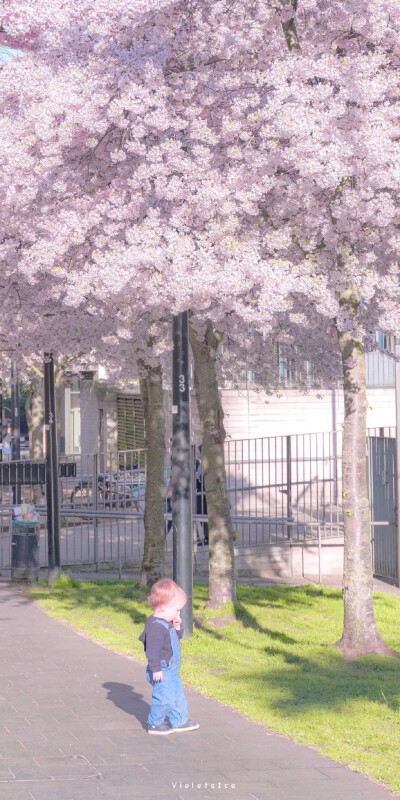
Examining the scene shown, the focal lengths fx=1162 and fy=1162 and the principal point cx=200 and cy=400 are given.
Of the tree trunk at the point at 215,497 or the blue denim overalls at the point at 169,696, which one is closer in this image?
the blue denim overalls at the point at 169,696

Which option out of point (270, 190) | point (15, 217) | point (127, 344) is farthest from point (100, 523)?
point (270, 190)

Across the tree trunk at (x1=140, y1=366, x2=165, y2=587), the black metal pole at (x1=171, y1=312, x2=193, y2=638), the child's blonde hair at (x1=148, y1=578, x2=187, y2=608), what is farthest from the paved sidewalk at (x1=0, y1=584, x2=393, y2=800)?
the tree trunk at (x1=140, y1=366, x2=165, y2=587)

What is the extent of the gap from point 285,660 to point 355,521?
1.43 metres

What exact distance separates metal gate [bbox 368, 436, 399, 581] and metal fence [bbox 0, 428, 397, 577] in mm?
15

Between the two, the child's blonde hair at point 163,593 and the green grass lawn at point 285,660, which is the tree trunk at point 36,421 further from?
the child's blonde hair at point 163,593

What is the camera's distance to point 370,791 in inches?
257

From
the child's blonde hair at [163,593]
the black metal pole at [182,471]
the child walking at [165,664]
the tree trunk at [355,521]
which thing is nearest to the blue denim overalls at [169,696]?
the child walking at [165,664]

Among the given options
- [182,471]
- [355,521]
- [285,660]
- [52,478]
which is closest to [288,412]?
[52,478]

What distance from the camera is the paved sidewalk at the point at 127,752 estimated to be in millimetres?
6508

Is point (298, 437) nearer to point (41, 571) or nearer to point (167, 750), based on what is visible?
point (41, 571)

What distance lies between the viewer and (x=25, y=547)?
1666cm

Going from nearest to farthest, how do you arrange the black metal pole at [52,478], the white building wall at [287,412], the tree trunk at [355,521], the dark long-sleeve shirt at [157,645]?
1. the dark long-sleeve shirt at [157,645]
2. the tree trunk at [355,521]
3. the black metal pole at [52,478]
4. the white building wall at [287,412]

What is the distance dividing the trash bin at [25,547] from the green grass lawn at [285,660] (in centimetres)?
37

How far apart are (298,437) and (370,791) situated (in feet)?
39.1
